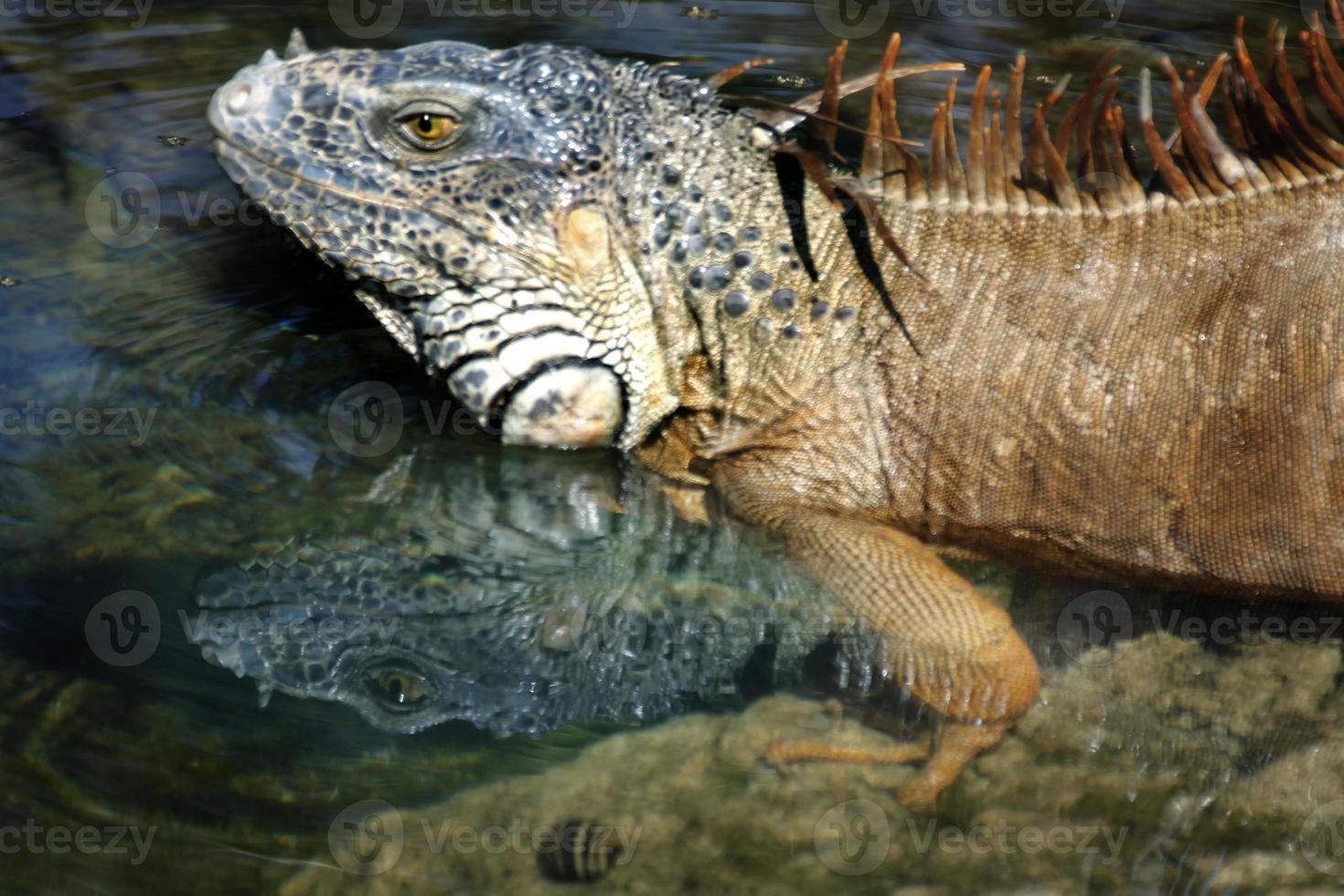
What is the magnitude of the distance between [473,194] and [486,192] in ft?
0.18

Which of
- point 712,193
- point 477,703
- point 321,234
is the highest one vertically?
point 712,193

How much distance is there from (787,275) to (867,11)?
233 inches

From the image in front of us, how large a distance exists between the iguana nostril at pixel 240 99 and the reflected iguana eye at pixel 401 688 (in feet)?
7.71

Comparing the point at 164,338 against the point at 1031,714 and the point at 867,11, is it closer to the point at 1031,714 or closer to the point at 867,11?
the point at 1031,714

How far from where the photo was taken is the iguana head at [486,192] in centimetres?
498

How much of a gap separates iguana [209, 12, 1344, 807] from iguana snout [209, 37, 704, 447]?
12 mm

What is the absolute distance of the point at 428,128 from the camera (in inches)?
198

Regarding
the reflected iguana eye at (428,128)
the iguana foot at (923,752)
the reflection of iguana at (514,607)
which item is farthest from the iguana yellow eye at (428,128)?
the iguana foot at (923,752)

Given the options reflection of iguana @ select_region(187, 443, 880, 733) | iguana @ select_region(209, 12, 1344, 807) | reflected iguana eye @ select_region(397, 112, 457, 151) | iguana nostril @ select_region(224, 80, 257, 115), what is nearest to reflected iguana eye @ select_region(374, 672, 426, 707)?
reflection of iguana @ select_region(187, 443, 880, 733)

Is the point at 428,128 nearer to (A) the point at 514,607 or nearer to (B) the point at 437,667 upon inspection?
(A) the point at 514,607

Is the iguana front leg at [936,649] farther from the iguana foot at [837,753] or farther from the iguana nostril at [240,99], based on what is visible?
the iguana nostril at [240,99]

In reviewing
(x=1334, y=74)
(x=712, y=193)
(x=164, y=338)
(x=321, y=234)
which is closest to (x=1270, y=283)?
(x=1334, y=74)

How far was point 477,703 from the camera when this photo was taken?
14.7ft

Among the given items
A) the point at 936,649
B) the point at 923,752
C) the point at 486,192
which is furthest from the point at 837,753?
the point at 486,192
